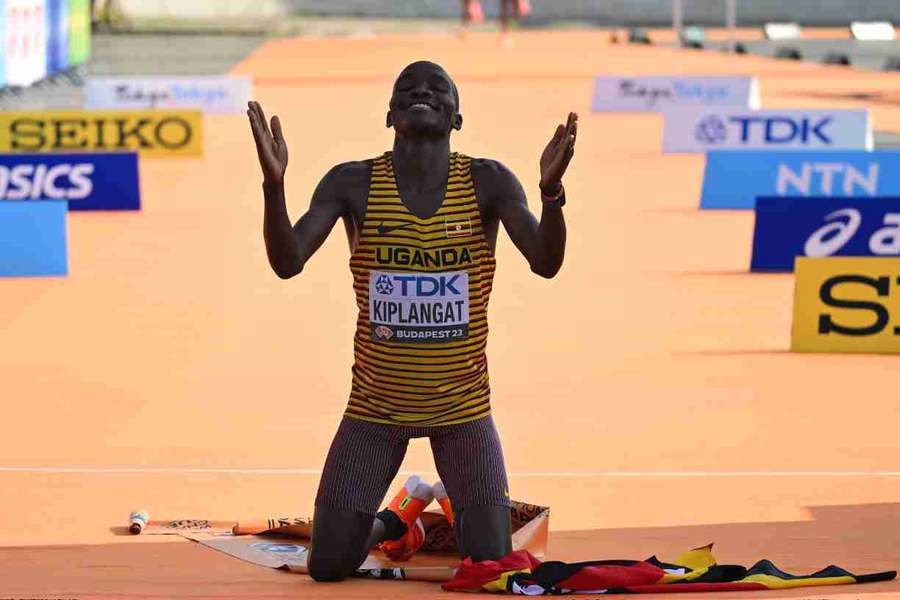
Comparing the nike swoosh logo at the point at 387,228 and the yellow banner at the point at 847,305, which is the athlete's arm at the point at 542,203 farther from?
the yellow banner at the point at 847,305

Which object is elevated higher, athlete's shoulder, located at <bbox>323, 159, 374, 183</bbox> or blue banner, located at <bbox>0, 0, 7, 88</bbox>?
blue banner, located at <bbox>0, 0, 7, 88</bbox>

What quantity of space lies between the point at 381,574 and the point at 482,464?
584 mm

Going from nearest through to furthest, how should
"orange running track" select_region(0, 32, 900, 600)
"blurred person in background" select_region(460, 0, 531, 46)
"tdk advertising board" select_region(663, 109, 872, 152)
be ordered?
"orange running track" select_region(0, 32, 900, 600), "tdk advertising board" select_region(663, 109, 872, 152), "blurred person in background" select_region(460, 0, 531, 46)

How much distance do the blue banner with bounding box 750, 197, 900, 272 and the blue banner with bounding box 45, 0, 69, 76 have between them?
22.0m

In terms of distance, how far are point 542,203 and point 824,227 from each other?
409 inches

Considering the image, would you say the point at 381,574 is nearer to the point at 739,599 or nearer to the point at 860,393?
the point at 739,599

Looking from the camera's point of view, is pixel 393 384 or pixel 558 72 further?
pixel 558 72

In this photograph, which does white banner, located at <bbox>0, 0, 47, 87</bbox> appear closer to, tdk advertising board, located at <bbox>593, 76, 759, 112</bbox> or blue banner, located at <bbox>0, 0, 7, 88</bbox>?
blue banner, located at <bbox>0, 0, 7, 88</bbox>

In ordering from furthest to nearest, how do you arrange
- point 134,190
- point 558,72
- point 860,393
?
point 558,72, point 134,190, point 860,393

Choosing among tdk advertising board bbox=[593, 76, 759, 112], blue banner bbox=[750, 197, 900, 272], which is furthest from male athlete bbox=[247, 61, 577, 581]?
tdk advertising board bbox=[593, 76, 759, 112]

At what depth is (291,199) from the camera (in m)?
22.3

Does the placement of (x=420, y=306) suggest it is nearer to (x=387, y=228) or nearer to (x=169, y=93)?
(x=387, y=228)

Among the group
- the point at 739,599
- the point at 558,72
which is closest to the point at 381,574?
the point at 739,599

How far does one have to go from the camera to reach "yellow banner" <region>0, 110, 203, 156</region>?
84.3 ft
